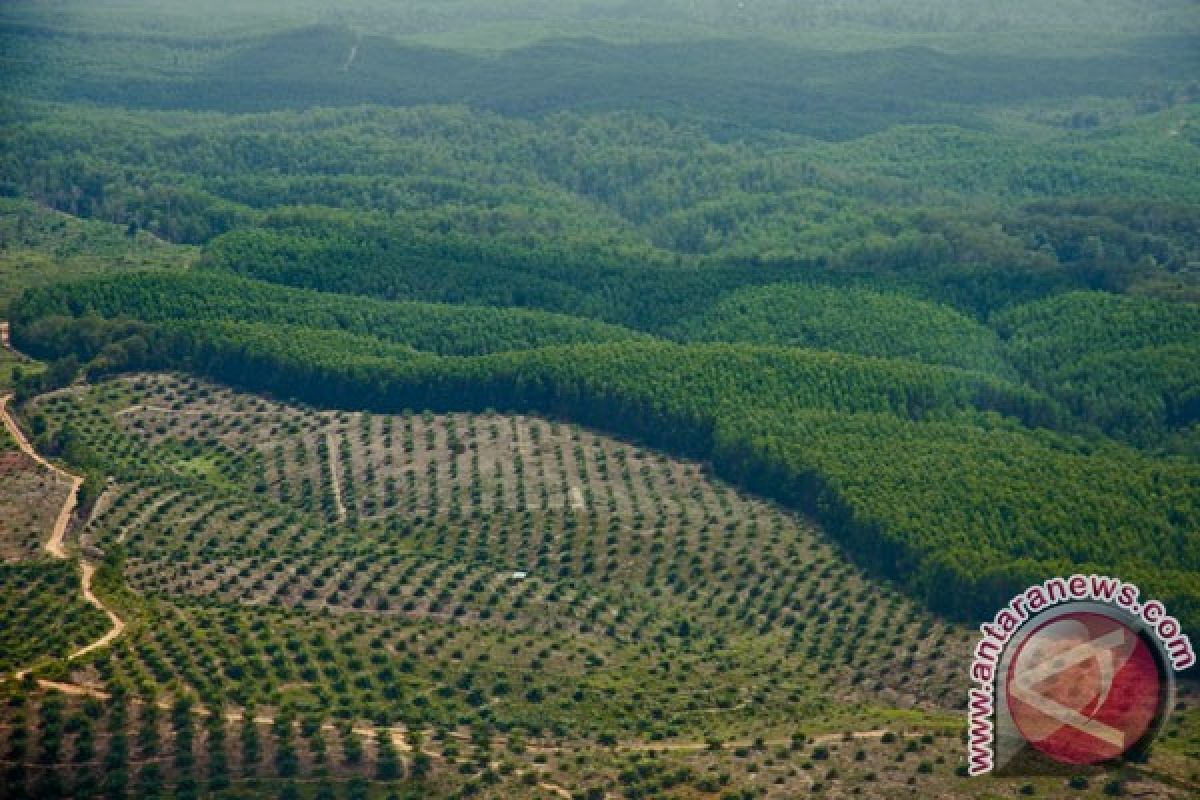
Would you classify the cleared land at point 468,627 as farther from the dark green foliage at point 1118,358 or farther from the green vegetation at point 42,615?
the dark green foliage at point 1118,358

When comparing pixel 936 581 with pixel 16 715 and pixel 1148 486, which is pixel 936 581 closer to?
pixel 1148 486

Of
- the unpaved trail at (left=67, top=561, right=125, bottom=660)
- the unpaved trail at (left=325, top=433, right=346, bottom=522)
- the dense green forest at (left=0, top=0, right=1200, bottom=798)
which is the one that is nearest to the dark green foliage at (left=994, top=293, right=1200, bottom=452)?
the dense green forest at (left=0, top=0, right=1200, bottom=798)

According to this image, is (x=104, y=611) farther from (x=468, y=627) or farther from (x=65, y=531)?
(x=468, y=627)

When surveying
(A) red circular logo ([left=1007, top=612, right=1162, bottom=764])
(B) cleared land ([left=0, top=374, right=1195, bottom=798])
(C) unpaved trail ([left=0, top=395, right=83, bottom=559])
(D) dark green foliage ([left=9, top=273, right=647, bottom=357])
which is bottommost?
(D) dark green foliage ([left=9, top=273, right=647, bottom=357])

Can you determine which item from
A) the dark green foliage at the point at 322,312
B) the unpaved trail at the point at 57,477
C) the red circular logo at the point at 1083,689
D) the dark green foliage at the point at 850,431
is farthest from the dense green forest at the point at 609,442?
the red circular logo at the point at 1083,689

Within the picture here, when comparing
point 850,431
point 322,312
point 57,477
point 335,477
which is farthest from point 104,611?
point 322,312

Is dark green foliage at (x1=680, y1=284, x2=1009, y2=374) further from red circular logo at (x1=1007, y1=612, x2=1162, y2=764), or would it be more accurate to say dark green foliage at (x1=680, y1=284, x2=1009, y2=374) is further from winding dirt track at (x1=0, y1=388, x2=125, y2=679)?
red circular logo at (x1=1007, y1=612, x2=1162, y2=764)
